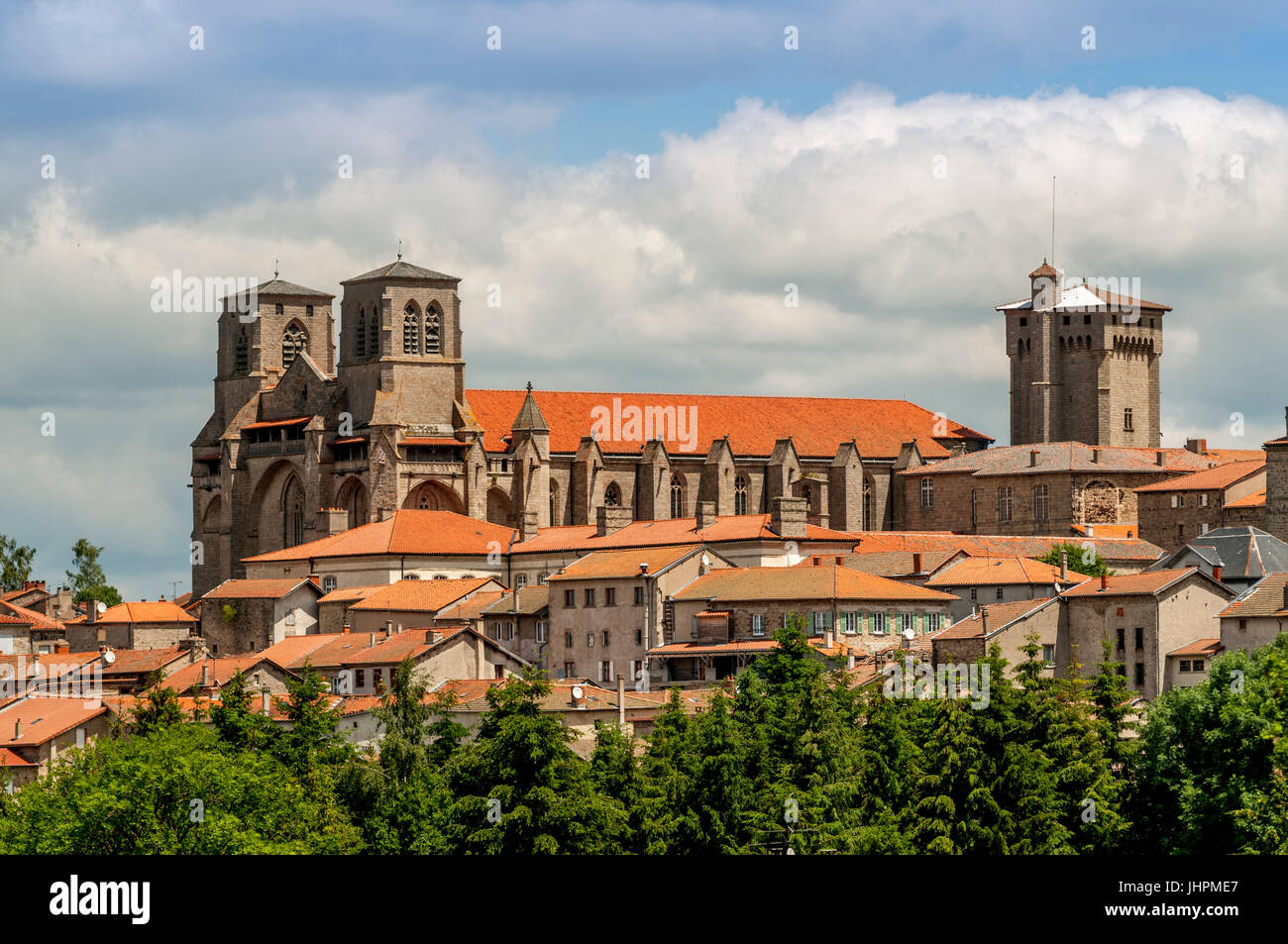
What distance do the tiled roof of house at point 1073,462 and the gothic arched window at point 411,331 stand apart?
28339 mm

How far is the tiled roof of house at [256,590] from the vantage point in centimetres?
10797

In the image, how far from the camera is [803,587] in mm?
84250

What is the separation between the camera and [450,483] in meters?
123

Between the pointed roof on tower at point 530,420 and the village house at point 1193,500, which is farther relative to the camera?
the pointed roof on tower at point 530,420

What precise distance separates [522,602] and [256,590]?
19139 millimetres

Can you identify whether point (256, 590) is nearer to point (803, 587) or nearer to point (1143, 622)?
point (803, 587)

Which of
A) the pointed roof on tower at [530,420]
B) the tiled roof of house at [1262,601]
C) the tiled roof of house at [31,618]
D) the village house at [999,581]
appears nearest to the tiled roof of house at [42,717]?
the village house at [999,581]

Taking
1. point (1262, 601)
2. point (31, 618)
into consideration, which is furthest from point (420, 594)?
point (1262, 601)

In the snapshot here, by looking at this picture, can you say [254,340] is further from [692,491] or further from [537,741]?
[537,741]

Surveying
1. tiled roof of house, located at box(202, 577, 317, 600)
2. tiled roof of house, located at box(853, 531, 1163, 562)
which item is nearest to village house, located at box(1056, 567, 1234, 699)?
tiled roof of house, located at box(853, 531, 1163, 562)

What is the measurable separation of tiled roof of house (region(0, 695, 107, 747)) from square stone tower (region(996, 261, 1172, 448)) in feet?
250

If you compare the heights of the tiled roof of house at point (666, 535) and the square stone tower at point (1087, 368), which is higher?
the square stone tower at point (1087, 368)

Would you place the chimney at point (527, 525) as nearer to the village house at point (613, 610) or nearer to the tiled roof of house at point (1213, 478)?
the village house at point (613, 610)
